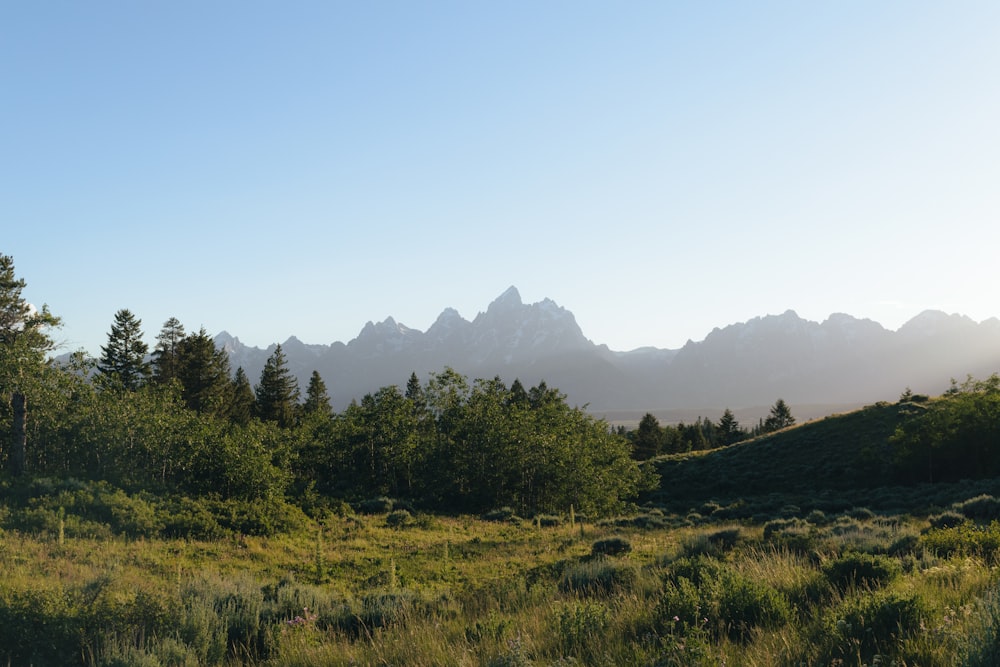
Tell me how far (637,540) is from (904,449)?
37359mm

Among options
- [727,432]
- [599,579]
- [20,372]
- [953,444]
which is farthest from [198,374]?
[727,432]

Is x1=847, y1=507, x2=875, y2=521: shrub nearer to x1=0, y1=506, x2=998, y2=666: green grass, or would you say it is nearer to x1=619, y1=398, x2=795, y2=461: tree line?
x1=0, y1=506, x2=998, y2=666: green grass

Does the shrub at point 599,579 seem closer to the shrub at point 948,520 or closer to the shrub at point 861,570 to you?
the shrub at point 861,570

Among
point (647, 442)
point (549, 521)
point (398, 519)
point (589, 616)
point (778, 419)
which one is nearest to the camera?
point (589, 616)

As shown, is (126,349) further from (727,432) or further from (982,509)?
(727,432)

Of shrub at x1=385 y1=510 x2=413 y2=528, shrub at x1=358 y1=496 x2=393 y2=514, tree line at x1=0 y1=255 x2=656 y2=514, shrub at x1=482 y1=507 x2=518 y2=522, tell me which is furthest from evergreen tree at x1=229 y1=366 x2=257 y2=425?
shrub at x1=482 y1=507 x2=518 y2=522

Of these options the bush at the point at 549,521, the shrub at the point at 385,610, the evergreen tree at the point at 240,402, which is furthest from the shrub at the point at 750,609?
the evergreen tree at the point at 240,402

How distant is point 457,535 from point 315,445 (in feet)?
65.4

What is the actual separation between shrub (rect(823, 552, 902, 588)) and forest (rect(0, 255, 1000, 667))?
0.12 feet

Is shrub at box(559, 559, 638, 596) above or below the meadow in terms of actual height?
below

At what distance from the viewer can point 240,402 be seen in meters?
66.4

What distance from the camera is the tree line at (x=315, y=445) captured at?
25250 mm

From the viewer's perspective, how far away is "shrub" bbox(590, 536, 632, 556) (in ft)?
55.8

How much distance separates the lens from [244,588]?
8.80 m
